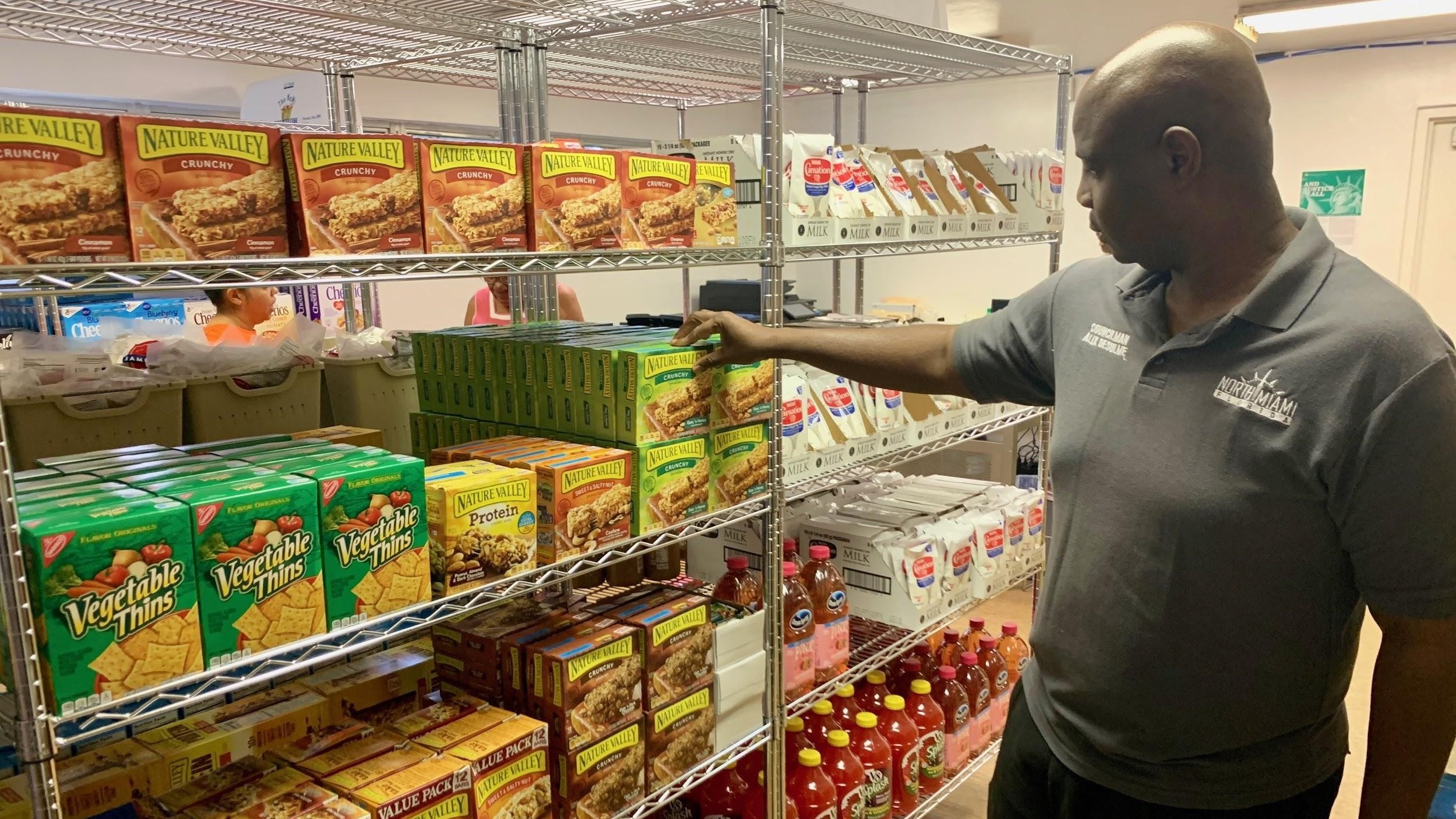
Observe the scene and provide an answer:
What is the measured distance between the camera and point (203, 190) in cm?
123

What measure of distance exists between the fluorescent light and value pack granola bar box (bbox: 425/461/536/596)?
4.60 m

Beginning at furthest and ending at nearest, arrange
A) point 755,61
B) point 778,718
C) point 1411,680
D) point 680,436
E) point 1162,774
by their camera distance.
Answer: point 755,61 → point 778,718 → point 680,436 → point 1162,774 → point 1411,680

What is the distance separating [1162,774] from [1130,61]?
3.33 feet

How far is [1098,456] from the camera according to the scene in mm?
1434

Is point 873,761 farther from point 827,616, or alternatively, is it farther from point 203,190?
point 203,190

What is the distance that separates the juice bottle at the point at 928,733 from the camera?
269cm

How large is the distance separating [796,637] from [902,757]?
607mm

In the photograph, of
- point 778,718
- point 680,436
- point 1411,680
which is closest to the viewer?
point 1411,680

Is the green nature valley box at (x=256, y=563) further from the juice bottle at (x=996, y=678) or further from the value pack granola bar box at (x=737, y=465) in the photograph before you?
the juice bottle at (x=996, y=678)

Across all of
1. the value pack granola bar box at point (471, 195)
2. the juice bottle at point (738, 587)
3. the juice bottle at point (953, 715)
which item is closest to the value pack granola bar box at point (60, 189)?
the value pack granola bar box at point (471, 195)

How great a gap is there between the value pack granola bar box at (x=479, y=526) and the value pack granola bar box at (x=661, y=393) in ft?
0.85

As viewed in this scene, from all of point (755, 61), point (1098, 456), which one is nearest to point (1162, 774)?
point (1098, 456)

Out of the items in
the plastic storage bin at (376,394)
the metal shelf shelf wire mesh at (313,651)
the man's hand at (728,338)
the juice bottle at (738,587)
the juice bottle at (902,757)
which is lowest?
the juice bottle at (902,757)

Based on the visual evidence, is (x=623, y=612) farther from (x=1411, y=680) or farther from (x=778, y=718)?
(x=1411, y=680)
